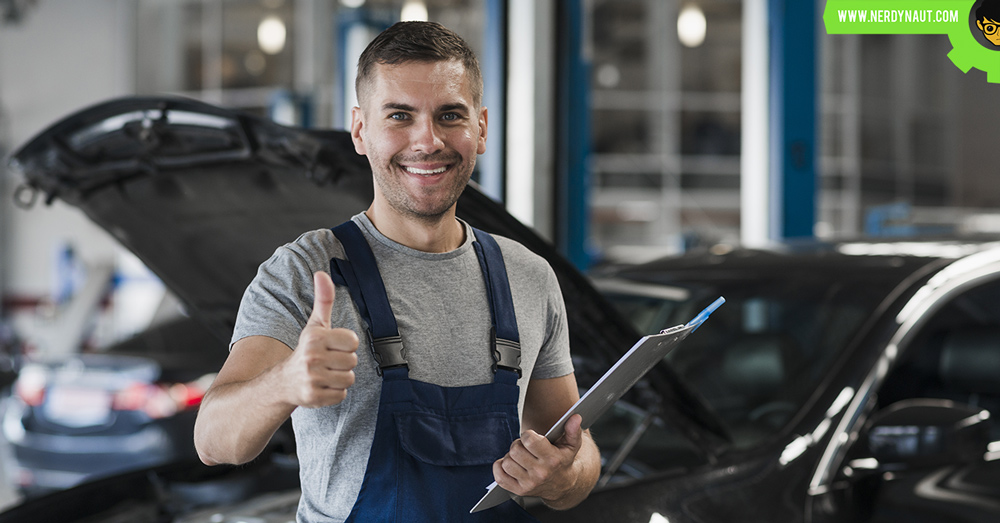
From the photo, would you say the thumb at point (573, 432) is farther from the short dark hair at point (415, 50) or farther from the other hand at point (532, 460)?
the short dark hair at point (415, 50)

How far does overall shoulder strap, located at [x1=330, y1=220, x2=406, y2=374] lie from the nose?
12 cm

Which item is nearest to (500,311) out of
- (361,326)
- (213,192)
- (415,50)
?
(361,326)

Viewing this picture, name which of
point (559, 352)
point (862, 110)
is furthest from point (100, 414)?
point (862, 110)

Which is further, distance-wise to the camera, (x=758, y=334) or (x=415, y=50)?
(x=758, y=334)

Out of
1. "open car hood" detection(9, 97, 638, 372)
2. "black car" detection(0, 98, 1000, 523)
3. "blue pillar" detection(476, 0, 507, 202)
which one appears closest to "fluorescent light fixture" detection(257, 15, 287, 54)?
"blue pillar" detection(476, 0, 507, 202)

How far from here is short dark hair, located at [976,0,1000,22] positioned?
126 cm

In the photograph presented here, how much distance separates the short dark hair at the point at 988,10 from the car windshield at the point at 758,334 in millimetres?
986

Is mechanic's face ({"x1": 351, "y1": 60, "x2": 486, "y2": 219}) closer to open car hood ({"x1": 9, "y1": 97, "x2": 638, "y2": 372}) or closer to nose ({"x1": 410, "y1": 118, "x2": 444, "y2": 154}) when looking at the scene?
nose ({"x1": 410, "y1": 118, "x2": 444, "y2": 154})

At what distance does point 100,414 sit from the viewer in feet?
13.9

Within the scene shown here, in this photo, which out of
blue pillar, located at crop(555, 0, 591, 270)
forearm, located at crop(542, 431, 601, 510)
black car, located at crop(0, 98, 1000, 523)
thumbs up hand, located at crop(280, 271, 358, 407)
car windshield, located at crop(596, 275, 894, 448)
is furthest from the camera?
blue pillar, located at crop(555, 0, 591, 270)

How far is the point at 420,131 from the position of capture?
0.83 m

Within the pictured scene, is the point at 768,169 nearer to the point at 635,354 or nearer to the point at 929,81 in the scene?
the point at 635,354

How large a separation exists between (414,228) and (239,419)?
0.24m

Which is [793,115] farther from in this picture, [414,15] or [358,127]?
[358,127]
